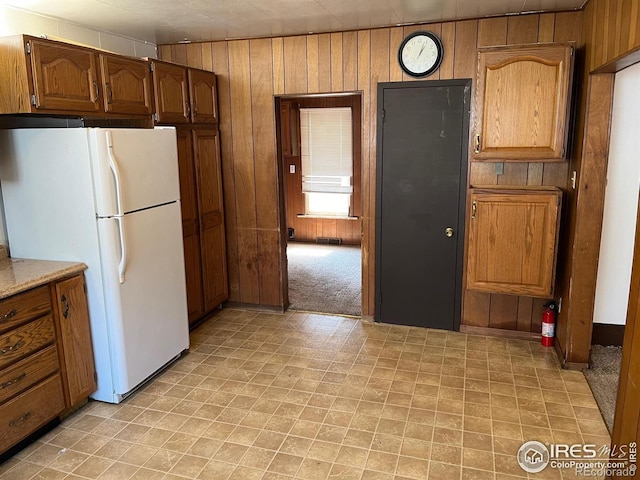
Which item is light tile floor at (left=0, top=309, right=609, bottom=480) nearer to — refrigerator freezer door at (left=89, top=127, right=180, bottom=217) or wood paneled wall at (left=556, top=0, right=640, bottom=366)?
wood paneled wall at (left=556, top=0, right=640, bottom=366)

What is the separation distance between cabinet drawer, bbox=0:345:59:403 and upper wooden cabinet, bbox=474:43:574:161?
117 inches

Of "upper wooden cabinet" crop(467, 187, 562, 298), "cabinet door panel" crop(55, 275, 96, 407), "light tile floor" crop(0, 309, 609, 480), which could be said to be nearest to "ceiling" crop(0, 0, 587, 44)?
"upper wooden cabinet" crop(467, 187, 562, 298)

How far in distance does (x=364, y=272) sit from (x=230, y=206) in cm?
136

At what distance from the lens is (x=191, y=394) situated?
2.96 meters

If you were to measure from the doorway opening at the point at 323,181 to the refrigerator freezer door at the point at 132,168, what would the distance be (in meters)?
2.77

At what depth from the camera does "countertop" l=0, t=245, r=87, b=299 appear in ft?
7.54

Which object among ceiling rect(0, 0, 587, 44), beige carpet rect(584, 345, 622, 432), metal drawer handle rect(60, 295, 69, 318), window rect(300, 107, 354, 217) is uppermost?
ceiling rect(0, 0, 587, 44)

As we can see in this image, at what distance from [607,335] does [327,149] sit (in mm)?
4223

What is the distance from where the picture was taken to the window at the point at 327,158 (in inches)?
256

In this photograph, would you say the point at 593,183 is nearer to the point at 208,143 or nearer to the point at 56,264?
the point at 208,143

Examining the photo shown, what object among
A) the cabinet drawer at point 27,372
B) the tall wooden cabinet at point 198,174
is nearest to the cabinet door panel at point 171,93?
the tall wooden cabinet at point 198,174

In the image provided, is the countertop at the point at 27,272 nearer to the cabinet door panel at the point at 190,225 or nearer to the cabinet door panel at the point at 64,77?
the cabinet door panel at the point at 64,77

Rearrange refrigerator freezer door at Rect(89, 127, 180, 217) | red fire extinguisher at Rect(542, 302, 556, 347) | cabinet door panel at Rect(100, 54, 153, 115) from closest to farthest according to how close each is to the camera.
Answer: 1. refrigerator freezer door at Rect(89, 127, 180, 217)
2. cabinet door panel at Rect(100, 54, 153, 115)
3. red fire extinguisher at Rect(542, 302, 556, 347)

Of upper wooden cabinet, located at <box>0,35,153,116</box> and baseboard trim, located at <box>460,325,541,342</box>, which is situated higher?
upper wooden cabinet, located at <box>0,35,153,116</box>
